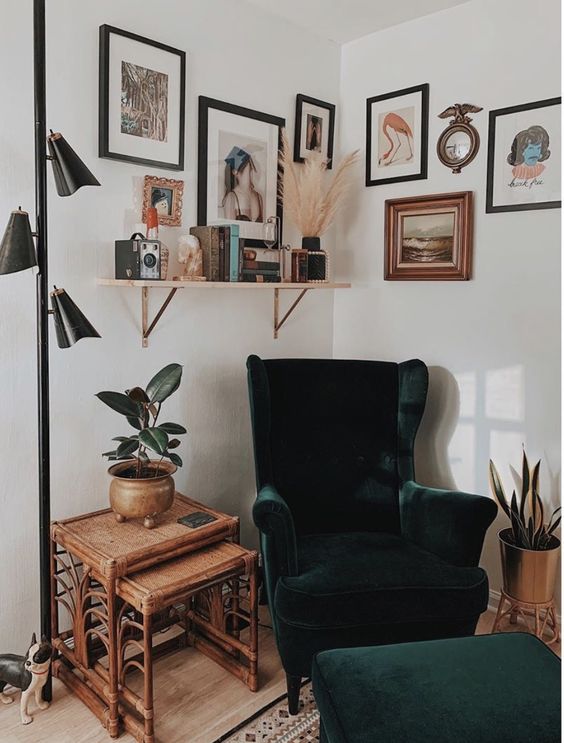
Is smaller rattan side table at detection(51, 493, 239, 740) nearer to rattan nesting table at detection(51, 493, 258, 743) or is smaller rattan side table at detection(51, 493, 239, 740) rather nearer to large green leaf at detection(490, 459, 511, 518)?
rattan nesting table at detection(51, 493, 258, 743)

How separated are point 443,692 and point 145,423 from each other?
1188 millimetres

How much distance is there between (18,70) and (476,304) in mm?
1859

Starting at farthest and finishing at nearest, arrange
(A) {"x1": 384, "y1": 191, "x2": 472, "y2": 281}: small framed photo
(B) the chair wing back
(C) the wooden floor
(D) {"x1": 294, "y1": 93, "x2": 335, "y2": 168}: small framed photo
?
(D) {"x1": 294, "y1": 93, "x2": 335, "y2": 168}: small framed photo, (A) {"x1": 384, "y1": 191, "x2": 472, "y2": 281}: small framed photo, (B) the chair wing back, (C) the wooden floor

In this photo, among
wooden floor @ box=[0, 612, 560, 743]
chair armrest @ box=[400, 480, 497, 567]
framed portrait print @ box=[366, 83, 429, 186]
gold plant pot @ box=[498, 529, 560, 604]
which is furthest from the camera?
framed portrait print @ box=[366, 83, 429, 186]

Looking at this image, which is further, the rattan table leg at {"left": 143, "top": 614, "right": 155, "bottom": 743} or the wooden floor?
the wooden floor

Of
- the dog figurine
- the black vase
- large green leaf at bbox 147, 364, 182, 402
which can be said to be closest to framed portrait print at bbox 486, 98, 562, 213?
the black vase

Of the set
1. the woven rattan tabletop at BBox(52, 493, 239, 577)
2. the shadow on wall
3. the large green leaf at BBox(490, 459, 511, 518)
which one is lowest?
the woven rattan tabletop at BBox(52, 493, 239, 577)

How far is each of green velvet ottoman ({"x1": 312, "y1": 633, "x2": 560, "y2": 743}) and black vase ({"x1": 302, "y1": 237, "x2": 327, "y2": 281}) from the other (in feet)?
5.36

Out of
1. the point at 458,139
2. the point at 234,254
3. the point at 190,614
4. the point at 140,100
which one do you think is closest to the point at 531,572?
the point at 190,614

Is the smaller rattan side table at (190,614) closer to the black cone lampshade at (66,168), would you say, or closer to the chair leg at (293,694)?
the chair leg at (293,694)

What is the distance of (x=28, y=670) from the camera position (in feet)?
6.43

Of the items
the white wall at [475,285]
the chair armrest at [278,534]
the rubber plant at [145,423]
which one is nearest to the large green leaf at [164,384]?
the rubber plant at [145,423]

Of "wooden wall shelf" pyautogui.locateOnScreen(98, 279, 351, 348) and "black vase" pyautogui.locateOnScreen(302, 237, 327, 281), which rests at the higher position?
"black vase" pyautogui.locateOnScreen(302, 237, 327, 281)

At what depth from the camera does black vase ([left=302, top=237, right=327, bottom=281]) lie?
2809 millimetres
